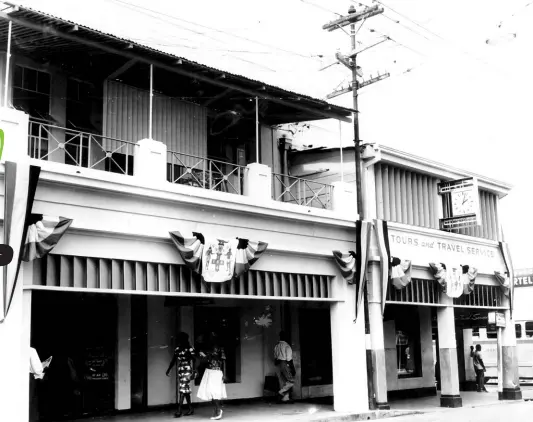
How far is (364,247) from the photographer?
1877 centimetres

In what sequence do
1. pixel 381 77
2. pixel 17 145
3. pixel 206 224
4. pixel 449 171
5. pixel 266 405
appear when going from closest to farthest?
1. pixel 17 145
2. pixel 206 224
3. pixel 266 405
4. pixel 381 77
5. pixel 449 171

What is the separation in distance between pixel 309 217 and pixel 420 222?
5700mm

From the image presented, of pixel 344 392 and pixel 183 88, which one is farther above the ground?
pixel 183 88

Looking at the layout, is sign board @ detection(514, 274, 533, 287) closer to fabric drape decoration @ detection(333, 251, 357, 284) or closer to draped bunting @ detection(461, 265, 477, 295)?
draped bunting @ detection(461, 265, 477, 295)

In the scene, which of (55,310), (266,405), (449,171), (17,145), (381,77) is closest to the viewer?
(17,145)

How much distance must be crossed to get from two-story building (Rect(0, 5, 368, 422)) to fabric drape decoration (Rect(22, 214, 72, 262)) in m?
0.37

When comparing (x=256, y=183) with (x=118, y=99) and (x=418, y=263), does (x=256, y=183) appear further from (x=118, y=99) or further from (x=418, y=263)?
(x=418, y=263)

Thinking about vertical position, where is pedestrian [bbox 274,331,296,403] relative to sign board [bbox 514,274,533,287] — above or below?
below

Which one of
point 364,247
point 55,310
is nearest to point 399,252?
point 364,247

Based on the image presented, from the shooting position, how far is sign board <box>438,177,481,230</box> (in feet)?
72.7

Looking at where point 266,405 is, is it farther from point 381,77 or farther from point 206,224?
point 381,77

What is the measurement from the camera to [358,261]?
61.2 ft

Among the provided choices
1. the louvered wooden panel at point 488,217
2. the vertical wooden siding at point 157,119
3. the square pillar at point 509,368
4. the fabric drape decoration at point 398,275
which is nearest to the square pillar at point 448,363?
the fabric drape decoration at point 398,275

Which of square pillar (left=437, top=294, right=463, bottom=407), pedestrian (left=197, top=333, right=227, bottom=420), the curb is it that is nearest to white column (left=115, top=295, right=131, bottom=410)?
pedestrian (left=197, top=333, right=227, bottom=420)
